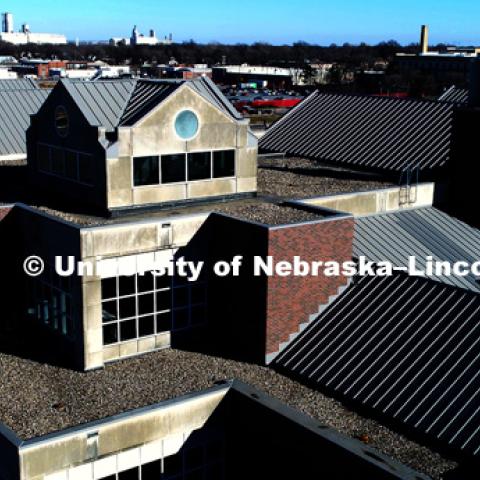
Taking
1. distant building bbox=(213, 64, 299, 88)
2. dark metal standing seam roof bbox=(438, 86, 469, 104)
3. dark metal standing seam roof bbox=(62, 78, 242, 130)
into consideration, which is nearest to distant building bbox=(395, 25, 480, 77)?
distant building bbox=(213, 64, 299, 88)

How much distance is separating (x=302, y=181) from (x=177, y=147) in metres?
8.24

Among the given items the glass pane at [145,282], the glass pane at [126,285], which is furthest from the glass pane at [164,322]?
the glass pane at [126,285]

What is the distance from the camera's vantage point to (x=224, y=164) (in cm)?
3011

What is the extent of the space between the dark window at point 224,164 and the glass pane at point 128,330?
6.95m

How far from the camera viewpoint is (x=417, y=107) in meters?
40.7

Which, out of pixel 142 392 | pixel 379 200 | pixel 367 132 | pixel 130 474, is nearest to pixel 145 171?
pixel 142 392

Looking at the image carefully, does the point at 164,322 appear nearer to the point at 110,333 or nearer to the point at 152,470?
the point at 110,333

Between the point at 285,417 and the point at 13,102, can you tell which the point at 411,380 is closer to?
the point at 285,417

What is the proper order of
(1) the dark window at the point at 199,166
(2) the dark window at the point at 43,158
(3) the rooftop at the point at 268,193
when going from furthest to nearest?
1. (2) the dark window at the point at 43,158
2. (1) the dark window at the point at 199,166
3. (3) the rooftop at the point at 268,193

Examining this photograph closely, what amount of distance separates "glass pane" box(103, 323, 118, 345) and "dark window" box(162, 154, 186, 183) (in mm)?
5924

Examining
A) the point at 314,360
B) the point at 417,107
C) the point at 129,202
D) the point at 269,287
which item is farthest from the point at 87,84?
the point at 417,107

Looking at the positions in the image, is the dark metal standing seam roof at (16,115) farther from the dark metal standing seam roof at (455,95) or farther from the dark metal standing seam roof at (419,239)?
the dark metal standing seam roof at (455,95)

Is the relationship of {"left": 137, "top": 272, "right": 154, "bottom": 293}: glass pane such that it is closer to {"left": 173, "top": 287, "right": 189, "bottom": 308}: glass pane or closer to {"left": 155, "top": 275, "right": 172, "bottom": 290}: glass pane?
{"left": 155, "top": 275, "right": 172, "bottom": 290}: glass pane

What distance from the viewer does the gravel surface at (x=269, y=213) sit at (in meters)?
26.5
